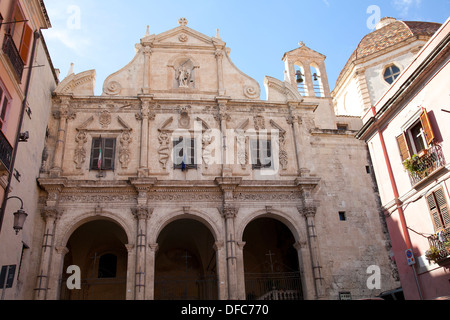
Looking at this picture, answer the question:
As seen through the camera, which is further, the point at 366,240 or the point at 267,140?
the point at 267,140

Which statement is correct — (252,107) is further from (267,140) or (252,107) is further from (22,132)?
(22,132)

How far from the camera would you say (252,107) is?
68.3 ft

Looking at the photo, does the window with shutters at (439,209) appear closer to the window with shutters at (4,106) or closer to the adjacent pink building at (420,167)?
the adjacent pink building at (420,167)

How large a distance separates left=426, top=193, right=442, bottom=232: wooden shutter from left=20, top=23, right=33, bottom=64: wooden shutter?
1381cm

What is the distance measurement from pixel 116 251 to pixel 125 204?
19.5 ft

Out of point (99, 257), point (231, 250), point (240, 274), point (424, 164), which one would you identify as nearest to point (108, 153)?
point (99, 257)

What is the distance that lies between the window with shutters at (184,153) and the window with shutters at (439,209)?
9.73 metres

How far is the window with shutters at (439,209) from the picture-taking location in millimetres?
12264

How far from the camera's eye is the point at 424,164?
42.9 ft

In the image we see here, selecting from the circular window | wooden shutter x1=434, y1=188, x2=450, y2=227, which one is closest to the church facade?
the circular window

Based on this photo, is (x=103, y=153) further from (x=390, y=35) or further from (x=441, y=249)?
(x=390, y=35)

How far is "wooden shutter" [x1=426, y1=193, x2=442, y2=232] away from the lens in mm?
12555

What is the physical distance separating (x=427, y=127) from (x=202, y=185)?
9130 millimetres
